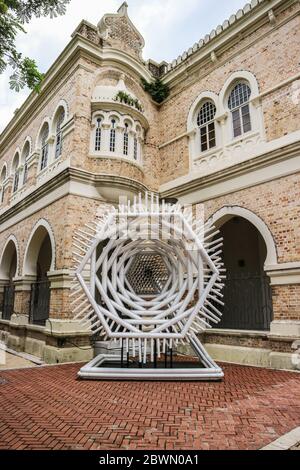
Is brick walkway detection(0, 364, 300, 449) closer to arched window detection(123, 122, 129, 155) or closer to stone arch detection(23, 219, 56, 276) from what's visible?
stone arch detection(23, 219, 56, 276)

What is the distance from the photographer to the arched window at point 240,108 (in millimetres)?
9977

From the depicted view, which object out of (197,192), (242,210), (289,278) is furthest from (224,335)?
(197,192)

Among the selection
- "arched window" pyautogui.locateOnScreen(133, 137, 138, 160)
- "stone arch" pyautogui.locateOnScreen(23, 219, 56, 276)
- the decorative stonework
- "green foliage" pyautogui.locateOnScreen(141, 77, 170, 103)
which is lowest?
"stone arch" pyautogui.locateOnScreen(23, 219, 56, 276)

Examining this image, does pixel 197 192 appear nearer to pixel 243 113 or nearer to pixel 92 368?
pixel 243 113

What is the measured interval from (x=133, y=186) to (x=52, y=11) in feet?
22.7

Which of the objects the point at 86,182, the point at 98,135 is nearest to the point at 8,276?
the point at 86,182

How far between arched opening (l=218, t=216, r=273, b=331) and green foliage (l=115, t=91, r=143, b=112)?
568 centimetres

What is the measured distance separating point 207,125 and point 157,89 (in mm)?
3469

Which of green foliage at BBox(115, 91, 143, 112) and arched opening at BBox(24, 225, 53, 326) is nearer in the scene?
arched opening at BBox(24, 225, 53, 326)

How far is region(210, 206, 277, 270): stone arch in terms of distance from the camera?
817 cm

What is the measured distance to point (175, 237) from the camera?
6656 millimetres

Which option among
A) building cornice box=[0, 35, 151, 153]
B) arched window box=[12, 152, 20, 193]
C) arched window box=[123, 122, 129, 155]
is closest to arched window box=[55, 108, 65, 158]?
building cornice box=[0, 35, 151, 153]

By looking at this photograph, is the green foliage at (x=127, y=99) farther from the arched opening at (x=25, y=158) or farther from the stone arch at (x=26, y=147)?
the arched opening at (x=25, y=158)
